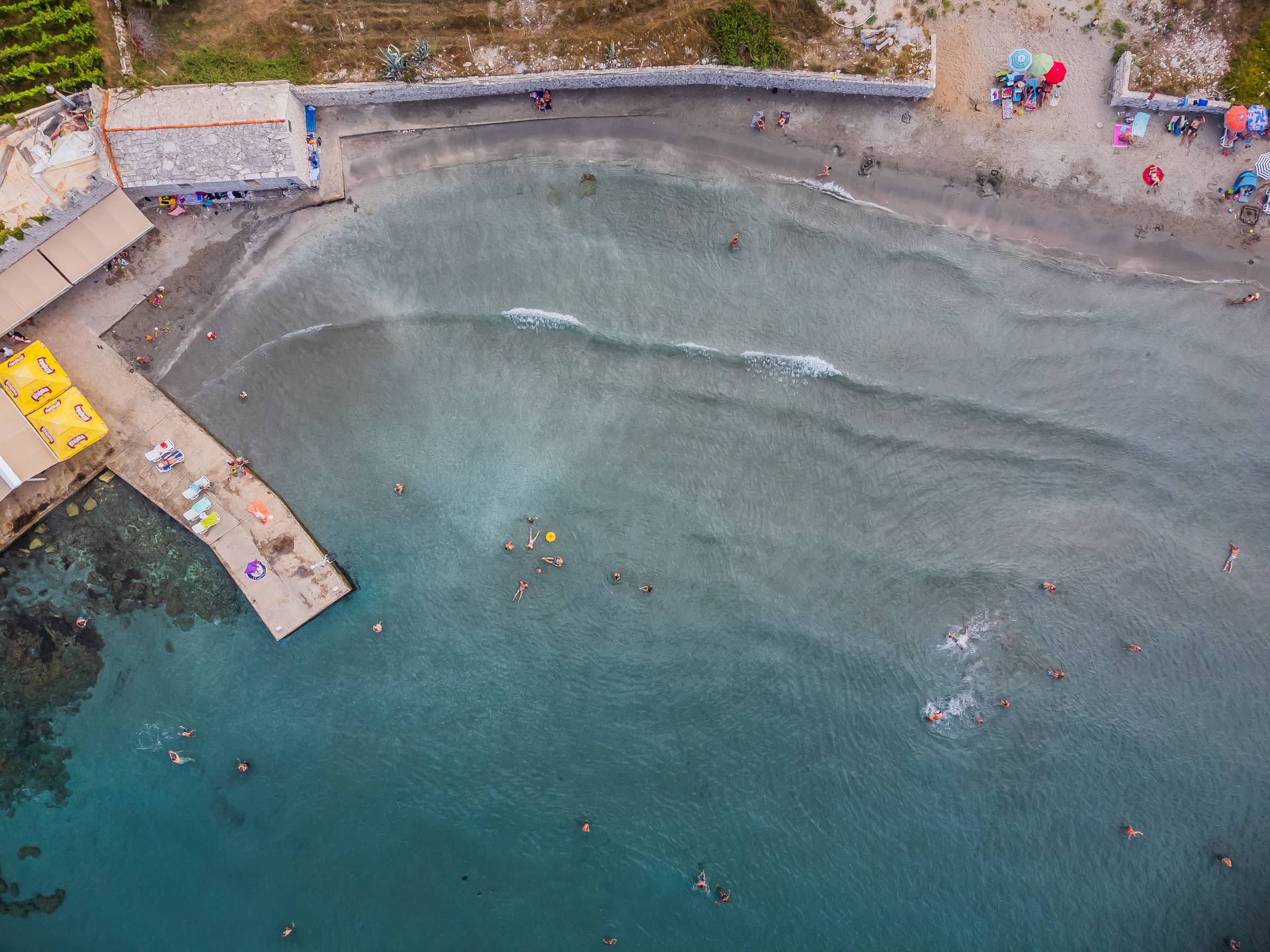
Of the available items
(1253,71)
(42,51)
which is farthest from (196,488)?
(1253,71)

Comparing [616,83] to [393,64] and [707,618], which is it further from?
[707,618]

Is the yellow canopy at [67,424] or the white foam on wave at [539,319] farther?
the white foam on wave at [539,319]

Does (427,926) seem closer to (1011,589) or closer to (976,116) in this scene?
(1011,589)

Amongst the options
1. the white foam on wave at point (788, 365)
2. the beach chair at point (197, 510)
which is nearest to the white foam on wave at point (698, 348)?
the white foam on wave at point (788, 365)

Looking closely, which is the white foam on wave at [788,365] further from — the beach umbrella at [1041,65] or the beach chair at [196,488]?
Result: the beach chair at [196,488]

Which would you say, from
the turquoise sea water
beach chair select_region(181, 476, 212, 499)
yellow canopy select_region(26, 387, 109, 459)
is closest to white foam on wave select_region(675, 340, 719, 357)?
the turquoise sea water
